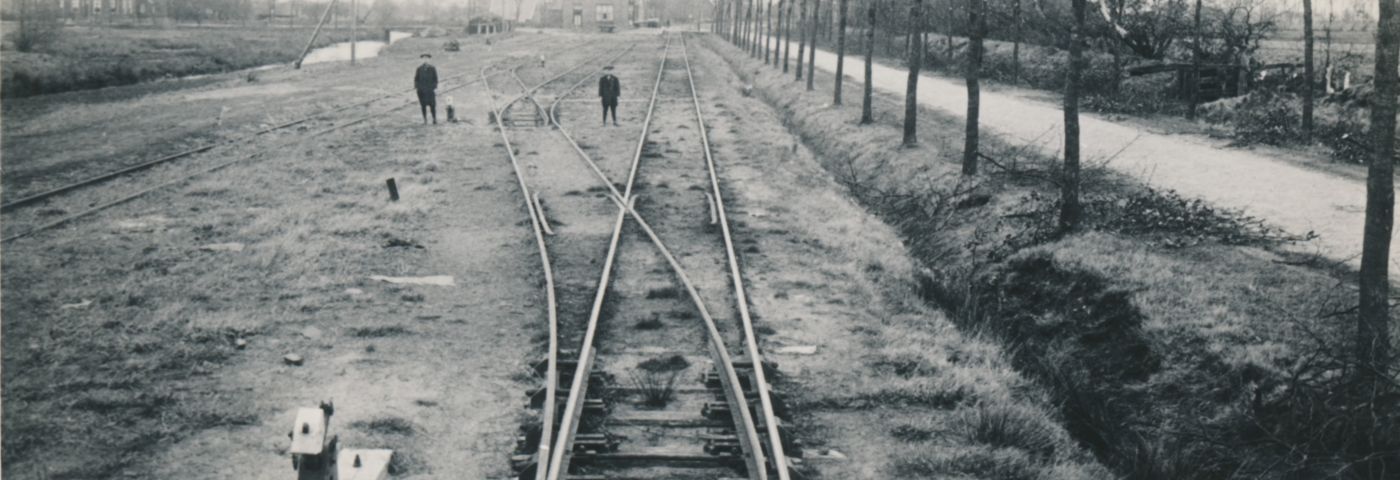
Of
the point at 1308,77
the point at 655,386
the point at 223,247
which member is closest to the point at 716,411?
the point at 655,386

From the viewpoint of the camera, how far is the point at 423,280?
10242mm

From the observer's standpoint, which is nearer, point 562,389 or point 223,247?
point 562,389

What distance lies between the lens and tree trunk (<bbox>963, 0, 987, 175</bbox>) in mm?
14805

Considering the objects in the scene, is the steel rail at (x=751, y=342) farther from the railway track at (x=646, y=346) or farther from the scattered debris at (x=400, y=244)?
the scattered debris at (x=400, y=244)

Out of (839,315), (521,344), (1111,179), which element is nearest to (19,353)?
(521,344)

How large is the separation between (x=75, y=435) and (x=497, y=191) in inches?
358

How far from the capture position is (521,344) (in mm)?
8258

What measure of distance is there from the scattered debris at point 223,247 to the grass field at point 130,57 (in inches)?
859

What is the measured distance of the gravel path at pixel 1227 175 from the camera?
11.6m

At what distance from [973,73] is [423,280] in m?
9.06

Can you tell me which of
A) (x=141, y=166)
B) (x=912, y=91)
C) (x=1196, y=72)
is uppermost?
(x=1196, y=72)

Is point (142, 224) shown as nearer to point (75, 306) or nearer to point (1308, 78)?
point (75, 306)

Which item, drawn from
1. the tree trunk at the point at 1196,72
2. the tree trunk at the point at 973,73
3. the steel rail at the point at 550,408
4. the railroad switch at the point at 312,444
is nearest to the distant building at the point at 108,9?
the tree trunk at the point at 1196,72

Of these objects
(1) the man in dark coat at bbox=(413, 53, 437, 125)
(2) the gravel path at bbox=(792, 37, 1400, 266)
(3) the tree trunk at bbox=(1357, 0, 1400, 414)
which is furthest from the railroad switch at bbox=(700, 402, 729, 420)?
(1) the man in dark coat at bbox=(413, 53, 437, 125)
